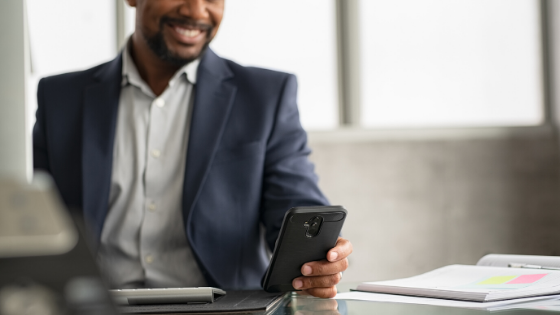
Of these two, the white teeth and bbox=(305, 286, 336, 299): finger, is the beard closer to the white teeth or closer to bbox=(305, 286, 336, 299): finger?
the white teeth

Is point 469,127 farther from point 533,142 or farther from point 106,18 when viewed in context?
point 106,18

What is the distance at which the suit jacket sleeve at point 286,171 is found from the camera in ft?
4.12

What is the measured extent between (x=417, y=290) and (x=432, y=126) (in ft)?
7.22

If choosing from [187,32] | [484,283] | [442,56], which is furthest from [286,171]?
[442,56]

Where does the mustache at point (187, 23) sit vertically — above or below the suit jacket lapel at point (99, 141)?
above

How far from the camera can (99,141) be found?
1336 millimetres

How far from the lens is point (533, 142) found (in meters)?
2.87

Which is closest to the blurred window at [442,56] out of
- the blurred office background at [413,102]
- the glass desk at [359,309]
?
the blurred office background at [413,102]

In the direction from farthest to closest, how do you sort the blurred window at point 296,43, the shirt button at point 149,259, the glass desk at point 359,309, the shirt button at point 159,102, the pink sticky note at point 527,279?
the blurred window at point 296,43
the shirt button at point 159,102
the shirt button at point 149,259
the pink sticky note at point 527,279
the glass desk at point 359,309

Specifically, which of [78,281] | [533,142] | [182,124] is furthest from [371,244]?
[78,281]

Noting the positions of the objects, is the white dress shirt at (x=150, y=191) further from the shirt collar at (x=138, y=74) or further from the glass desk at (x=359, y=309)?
the glass desk at (x=359, y=309)

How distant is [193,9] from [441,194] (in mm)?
1850

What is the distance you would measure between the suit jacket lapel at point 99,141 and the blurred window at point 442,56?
177cm

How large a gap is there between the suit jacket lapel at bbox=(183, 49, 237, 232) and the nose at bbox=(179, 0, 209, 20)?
3.9 inches
